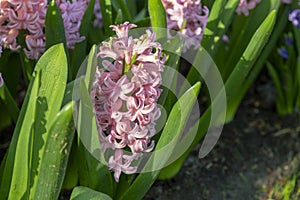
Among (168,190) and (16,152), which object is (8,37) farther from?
(168,190)

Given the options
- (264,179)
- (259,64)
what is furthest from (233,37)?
(264,179)

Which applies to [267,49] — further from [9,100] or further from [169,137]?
[9,100]

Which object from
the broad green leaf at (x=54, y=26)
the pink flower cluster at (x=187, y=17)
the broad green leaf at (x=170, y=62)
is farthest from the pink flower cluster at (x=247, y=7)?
the broad green leaf at (x=54, y=26)

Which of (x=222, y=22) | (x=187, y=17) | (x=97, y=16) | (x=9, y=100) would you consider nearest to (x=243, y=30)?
(x=222, y=22)

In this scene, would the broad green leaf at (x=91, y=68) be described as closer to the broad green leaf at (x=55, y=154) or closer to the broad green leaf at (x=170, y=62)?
the broad green leaf at (x=55, y=154)

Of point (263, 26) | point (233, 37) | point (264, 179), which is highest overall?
point (263, 26)
